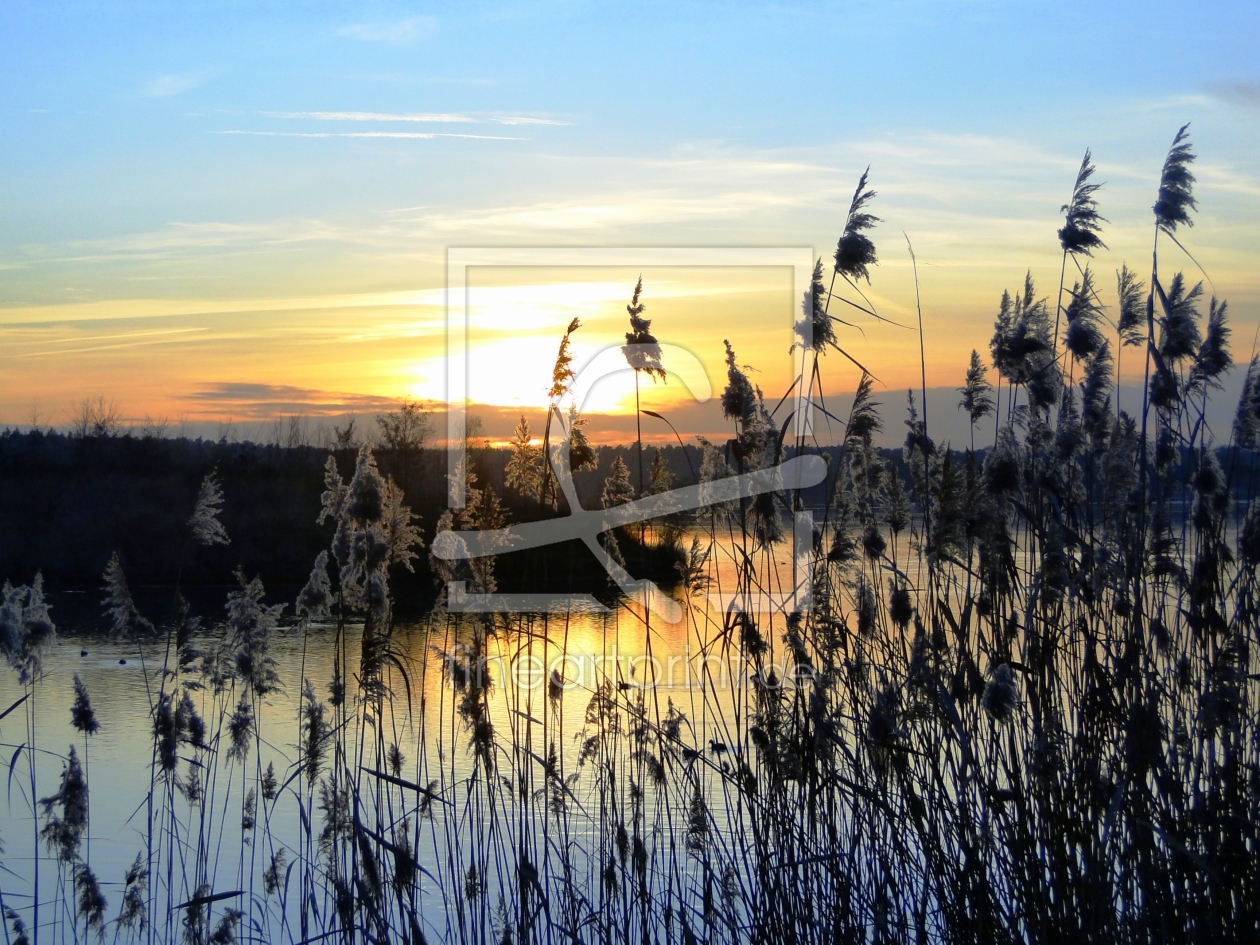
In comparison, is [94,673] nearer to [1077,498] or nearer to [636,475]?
[636,475]

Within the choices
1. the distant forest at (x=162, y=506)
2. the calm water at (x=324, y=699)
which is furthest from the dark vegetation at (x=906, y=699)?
the distant forest at (x=162, y=506)

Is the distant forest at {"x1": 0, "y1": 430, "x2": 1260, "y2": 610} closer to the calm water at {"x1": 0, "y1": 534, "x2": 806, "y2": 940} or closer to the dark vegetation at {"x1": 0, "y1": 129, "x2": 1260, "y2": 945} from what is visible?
the calm water at {"x1": 0, "y1": 534, "x2": 806, "y2": 940}

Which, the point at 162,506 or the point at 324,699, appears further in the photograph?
the point at 162,506

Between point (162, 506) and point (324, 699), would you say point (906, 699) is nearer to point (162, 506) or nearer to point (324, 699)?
point (324, 699)

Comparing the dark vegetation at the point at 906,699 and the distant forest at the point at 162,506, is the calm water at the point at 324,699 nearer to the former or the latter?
the dark vegetation at the point at 906,699

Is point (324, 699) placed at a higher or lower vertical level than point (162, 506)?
lower

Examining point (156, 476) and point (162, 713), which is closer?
point (162, 713)

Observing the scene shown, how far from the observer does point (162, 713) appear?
4133 mm

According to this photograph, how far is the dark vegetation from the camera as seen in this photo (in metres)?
2.86

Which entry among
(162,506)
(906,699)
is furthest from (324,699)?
(162,506)

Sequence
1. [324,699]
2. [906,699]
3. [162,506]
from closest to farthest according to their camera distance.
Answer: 1. [906,699]
2. [324,699]
3. [162,506]

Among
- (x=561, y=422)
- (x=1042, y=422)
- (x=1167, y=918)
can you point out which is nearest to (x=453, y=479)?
(x=561, y=422)

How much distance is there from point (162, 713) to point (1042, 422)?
11.7ft

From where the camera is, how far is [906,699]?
3.97 metres
